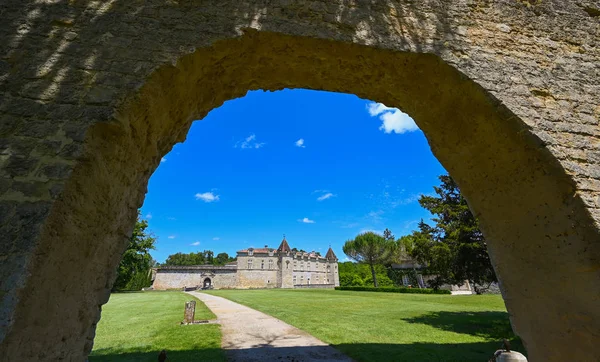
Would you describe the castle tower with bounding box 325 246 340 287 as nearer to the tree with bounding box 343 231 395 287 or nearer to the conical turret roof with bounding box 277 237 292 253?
the conical turret roof with bounding box 277 237 292 253

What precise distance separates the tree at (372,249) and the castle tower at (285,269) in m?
16.6

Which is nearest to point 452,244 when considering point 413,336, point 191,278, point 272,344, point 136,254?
point 413,336

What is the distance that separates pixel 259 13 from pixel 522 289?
425 centimetres

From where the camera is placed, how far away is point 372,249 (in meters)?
50.1

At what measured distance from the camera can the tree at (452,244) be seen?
1044cm

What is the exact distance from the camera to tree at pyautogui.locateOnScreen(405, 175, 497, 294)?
A: 10.4 metres

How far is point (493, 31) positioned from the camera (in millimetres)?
3521

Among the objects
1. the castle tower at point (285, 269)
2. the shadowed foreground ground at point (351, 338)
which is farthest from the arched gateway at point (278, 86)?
the castle tower at point (285, 269)

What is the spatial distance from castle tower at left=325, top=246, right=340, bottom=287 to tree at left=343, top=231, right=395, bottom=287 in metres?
19.5

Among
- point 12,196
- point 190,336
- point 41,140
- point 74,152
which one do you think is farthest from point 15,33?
point 190,336

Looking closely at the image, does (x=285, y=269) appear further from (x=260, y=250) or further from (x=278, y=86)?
(x=278, y=86)

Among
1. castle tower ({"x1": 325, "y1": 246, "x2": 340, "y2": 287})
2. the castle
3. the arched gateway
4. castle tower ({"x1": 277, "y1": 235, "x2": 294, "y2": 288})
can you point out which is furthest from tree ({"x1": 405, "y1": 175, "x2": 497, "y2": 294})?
castle tower ({"x1": 325, "y1": 246, "x2": 340, "y2": 287})

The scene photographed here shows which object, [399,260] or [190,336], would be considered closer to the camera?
[190,336]

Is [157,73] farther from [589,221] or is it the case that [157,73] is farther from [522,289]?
[522,289]
